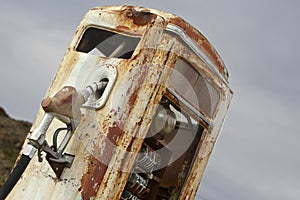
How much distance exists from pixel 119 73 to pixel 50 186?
0.78 meters

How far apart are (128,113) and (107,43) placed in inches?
25.9

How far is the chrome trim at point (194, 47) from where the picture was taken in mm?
3625

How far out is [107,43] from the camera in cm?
388

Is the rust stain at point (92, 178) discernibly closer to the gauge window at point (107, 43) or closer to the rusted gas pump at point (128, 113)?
the rusted gas pump at point (128, 113)

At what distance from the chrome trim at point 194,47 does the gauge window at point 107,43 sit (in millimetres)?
235

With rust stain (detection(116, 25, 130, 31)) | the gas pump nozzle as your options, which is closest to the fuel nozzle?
the gas pump nozzle

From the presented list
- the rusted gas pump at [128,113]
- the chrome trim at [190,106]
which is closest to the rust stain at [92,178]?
the rusted gas pump at [128,113]

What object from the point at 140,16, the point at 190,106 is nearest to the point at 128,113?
the point at 190,106

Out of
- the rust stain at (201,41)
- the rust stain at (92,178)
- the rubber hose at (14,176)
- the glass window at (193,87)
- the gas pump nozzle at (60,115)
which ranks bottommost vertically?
the rubber hose at (14,176)

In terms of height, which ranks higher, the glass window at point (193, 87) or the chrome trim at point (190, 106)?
the glass window at point (193, 87)

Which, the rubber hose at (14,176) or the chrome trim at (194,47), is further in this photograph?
the chrome trim at (194,47)

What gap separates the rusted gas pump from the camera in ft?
11.0

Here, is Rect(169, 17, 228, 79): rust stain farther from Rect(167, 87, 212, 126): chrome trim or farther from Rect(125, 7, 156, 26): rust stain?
Rect(167, 87, 212, 126): chrome trim

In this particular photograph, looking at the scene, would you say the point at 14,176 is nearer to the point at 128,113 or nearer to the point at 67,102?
the point at 67,102
